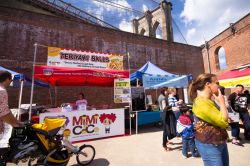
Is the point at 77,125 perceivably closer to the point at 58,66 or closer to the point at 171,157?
the point at 58,66

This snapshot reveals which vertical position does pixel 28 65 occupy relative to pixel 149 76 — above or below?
above

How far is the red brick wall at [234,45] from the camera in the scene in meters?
15.6

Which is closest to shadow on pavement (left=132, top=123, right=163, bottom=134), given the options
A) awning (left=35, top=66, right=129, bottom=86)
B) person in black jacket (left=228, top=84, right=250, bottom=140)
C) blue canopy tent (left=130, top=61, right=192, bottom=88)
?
blue canopy tent (left=130, top=61, right=192, bottom=88)

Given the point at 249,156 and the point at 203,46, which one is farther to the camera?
the point at 203,46

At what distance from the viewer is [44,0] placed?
605 inches

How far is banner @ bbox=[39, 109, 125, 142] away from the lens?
19.9 feet

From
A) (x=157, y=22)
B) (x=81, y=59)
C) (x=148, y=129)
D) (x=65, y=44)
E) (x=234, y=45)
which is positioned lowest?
(x=148, y=129)

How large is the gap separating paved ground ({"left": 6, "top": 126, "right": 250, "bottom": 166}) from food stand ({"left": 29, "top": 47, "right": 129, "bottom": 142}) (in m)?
0.56

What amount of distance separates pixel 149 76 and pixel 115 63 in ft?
5.15

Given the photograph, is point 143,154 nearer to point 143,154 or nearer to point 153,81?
point 143,154

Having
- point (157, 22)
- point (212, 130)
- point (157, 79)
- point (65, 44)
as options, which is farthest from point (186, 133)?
point (157, 22)

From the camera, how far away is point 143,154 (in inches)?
192

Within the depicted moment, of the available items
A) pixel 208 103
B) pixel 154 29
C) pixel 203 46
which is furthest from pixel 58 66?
pixel 154 29

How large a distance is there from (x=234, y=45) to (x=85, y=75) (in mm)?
15626
